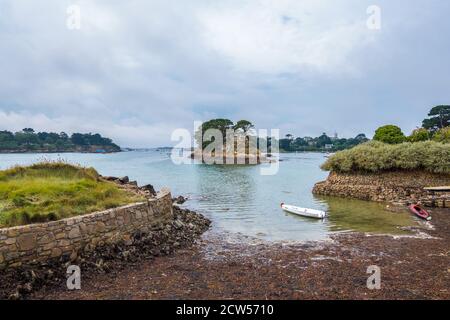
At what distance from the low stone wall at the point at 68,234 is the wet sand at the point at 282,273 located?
1.07 metres

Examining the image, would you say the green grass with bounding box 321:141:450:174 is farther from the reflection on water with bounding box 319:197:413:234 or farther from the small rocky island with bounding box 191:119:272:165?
the small rocky island with bounding box 191:119:272:165

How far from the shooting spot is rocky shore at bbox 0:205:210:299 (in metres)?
7.51

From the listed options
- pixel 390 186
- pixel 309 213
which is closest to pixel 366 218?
pixel 309 213

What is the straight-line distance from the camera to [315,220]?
1767cm

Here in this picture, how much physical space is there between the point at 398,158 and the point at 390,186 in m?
2.45

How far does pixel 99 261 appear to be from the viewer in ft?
29.5

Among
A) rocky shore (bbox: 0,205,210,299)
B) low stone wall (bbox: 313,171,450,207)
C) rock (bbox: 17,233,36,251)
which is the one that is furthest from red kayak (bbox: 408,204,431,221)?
rock (bbox: 17,233,36,251)

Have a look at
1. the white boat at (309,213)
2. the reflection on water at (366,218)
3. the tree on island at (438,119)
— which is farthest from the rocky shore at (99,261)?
the tree on island at (438,119)

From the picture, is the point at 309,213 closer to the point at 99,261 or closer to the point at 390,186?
the point at 390,186

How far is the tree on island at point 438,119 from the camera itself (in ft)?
255

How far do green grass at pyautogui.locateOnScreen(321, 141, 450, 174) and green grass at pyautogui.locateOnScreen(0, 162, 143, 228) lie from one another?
20.8 meters

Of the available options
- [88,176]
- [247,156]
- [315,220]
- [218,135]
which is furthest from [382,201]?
[218,135]

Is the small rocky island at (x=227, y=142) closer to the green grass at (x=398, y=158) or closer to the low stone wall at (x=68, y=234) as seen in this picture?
the green grass at (x=398, y=158)
